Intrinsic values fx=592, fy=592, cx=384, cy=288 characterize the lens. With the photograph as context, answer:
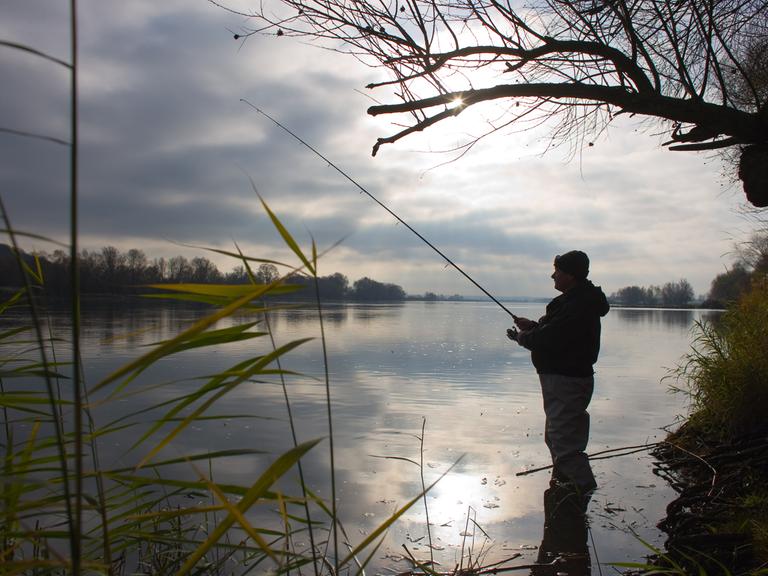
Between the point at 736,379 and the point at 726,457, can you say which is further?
the point at 736,379

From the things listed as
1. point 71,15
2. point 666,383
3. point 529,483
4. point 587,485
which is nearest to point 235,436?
point 529,483

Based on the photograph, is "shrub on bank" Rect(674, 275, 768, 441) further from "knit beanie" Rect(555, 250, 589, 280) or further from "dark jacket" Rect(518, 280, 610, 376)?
"knit beanie" Rect(555, 250, 589, 280)

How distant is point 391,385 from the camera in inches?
448

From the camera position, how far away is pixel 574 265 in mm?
5195

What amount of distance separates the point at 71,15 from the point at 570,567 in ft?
12.5

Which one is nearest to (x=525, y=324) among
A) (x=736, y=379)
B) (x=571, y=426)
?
(x=571, y=426)

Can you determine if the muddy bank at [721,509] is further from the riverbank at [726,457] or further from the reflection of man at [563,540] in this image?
the reflection of man at [563,540]

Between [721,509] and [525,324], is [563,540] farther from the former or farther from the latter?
[525,324]

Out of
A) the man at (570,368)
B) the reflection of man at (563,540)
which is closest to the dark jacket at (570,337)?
the man at (570,368)

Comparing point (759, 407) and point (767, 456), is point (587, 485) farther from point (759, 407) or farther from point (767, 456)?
point (759, 407)

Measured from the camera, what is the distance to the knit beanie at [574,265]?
519 cm

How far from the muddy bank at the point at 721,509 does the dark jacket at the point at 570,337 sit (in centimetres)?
112

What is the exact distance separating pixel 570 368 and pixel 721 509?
152 centimetres

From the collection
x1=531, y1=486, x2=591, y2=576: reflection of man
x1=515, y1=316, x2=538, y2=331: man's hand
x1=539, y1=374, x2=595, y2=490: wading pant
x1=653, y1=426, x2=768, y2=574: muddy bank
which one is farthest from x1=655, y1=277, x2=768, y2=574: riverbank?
x1=515, y1=316, x2=538, y2=331: man's hand
